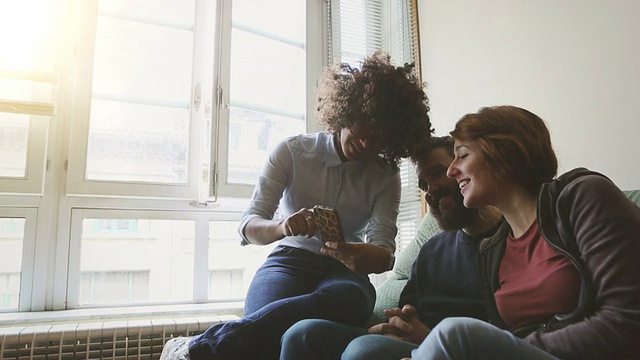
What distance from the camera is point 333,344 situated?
3.35 ft

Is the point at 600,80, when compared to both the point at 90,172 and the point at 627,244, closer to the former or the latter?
the point at 627,244

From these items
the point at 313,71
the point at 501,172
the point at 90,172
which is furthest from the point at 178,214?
the point at 501,172

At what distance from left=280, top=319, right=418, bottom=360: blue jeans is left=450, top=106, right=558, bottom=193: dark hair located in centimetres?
39

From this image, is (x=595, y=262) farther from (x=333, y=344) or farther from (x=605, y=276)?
(x=333, y=344)

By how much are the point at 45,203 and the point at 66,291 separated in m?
0.38

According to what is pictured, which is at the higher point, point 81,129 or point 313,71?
point 313,71

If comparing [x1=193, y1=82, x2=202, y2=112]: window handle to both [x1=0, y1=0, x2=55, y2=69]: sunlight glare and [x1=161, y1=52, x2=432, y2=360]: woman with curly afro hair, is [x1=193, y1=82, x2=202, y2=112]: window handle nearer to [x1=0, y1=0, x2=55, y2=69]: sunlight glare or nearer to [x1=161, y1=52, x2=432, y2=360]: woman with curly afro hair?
[x1=0, y1=0, x2=55, y2=69]: sunlight glare

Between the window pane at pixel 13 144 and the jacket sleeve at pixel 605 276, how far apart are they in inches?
80.6

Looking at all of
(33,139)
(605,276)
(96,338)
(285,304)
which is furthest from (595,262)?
(33,139)

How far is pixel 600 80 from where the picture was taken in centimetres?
157

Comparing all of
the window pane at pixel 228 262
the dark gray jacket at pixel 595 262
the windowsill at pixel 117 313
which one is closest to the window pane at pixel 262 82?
the window pane at pixel 228 262

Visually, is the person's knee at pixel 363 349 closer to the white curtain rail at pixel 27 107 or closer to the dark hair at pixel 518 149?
the dark hair at pixel 518 149

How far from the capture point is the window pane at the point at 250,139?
2.39m

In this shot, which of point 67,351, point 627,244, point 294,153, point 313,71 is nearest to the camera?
point 627,244
